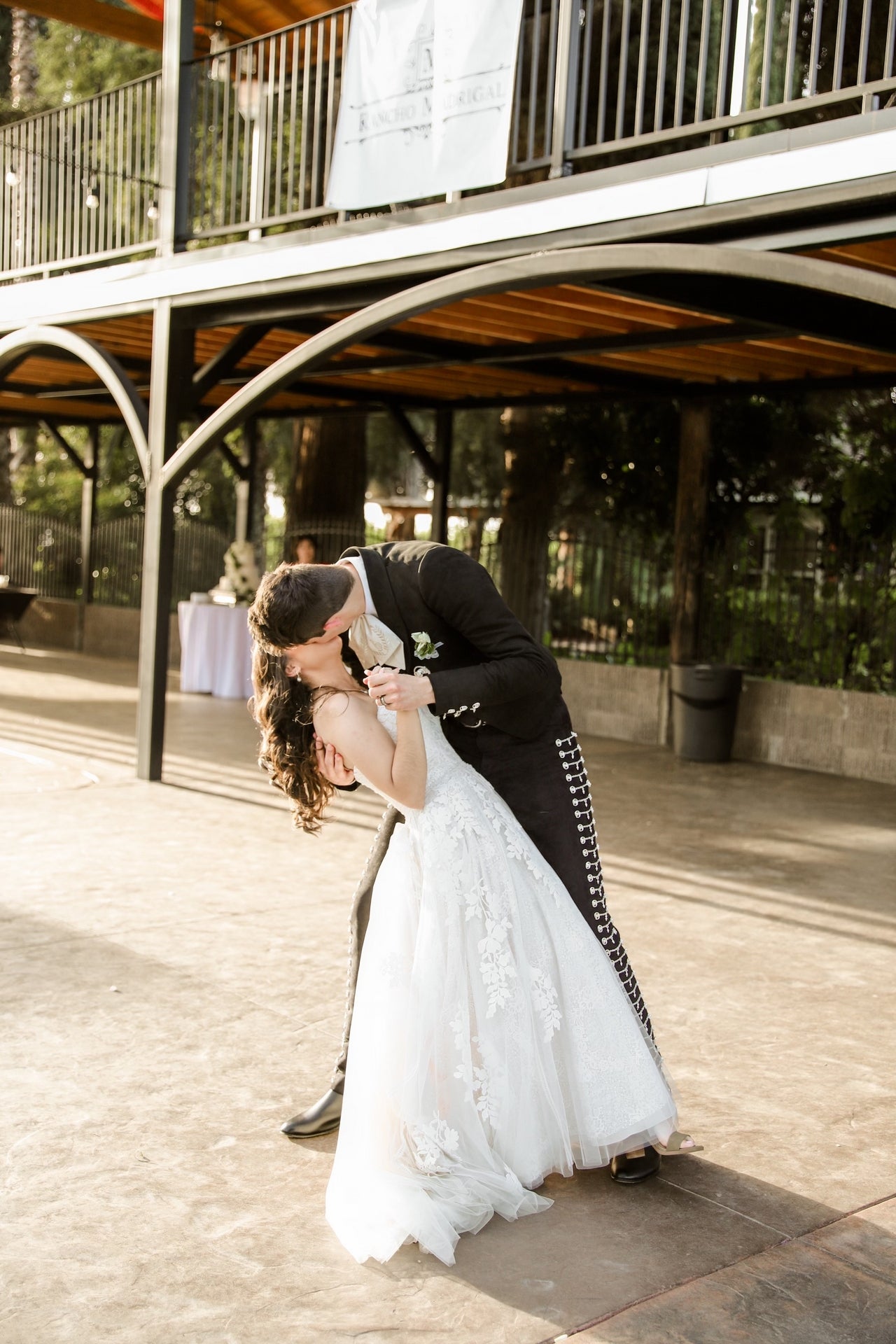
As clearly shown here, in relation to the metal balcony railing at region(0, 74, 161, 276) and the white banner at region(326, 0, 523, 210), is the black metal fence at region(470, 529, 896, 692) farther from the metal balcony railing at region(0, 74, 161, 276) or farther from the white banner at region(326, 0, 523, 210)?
the white banner at region(326, 0, 523, 210)

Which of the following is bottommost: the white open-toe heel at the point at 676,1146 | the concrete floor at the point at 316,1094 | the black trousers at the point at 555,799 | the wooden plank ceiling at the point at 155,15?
the concrete floor at the point at 316,1094

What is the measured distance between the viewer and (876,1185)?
132 inches

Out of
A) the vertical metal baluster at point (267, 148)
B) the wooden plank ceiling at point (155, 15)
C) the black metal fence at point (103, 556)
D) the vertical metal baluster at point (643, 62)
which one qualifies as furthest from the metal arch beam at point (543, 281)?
the black metal fence at point (103, 556)

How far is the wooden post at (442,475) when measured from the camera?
1276 cm

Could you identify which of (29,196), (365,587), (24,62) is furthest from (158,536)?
(24,62)

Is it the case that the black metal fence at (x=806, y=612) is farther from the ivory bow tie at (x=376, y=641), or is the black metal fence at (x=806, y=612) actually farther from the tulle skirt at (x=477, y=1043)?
the ivory bow tie at (x=376, y=641)

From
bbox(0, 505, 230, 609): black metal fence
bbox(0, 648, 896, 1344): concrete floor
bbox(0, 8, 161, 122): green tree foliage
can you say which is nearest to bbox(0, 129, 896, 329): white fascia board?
bbox(0, 648, 896, 1344): concrete floor

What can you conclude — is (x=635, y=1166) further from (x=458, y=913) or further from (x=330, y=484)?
(x=330, y=484)

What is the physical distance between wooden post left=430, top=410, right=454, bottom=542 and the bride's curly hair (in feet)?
30.5

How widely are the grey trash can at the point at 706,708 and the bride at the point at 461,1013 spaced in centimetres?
722

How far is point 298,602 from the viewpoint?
9.87 feet

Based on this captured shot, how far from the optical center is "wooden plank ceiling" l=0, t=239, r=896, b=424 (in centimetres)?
765

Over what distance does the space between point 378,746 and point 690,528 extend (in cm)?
855

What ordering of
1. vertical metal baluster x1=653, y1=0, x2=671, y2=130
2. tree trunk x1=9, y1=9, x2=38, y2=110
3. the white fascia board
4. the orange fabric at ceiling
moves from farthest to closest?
tree trunk x1=9, y1=9, x2=38, y2=110 < the orange fabric at ceiling < vertical metal baluster x1=653, y1=0, x2=671, y2=130 < the white fascia board
